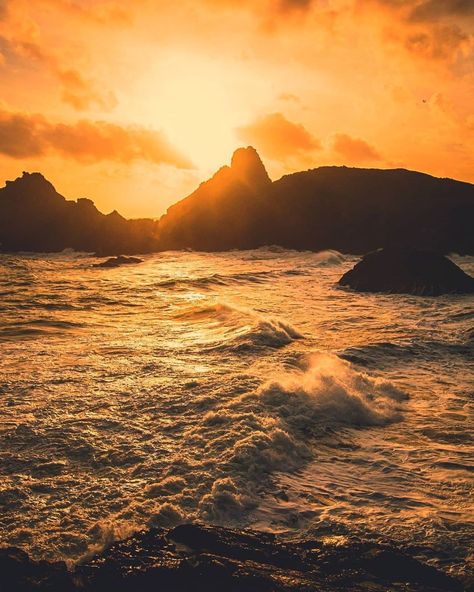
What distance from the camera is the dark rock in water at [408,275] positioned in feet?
71.3

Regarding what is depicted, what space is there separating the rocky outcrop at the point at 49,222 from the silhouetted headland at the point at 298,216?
26 centimetres

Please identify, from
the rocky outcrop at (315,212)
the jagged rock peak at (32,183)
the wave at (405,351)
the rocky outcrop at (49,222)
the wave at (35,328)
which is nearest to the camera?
the wave at (405,351)

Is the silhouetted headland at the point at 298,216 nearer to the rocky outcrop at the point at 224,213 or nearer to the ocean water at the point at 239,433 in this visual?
the rocky outcrop at the point at 224,213

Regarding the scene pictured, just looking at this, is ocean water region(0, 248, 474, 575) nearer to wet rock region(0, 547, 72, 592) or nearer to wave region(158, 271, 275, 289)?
wet rock region(0, 547, 72, 592)

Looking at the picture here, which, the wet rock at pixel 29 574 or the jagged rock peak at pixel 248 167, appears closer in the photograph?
the wet rock at pixel 29 574

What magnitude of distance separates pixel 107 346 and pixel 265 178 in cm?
7011

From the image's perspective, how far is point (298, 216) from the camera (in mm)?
74750

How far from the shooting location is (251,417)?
23.9 feet

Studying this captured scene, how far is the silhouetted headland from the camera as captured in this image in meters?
70.2

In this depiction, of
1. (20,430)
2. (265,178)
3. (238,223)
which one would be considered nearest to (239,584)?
(20,430)

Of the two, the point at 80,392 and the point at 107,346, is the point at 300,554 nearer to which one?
the point at 80,392

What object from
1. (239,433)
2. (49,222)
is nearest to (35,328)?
(239,433)

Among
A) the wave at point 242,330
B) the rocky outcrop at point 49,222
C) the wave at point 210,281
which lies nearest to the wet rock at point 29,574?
the wave at point 242,330

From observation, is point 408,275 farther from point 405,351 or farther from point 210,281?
point 405,351
